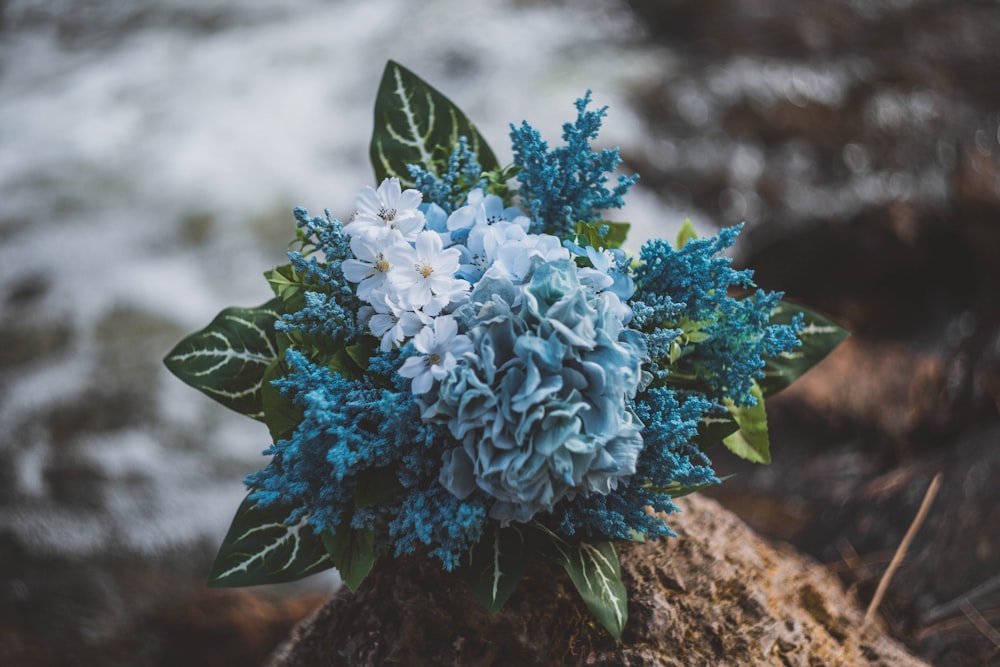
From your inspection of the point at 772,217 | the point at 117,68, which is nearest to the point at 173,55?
the point at 117,68

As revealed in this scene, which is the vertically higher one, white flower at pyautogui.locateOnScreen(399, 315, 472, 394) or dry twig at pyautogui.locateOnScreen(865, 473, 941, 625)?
white flower at pyautogui.locateOnScreen(399, 315, 472, 394)

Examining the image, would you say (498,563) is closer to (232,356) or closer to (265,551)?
(265,551)

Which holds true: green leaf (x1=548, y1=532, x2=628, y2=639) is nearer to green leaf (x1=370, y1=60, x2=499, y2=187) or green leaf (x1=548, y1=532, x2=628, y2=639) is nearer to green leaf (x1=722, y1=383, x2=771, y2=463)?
green leaf (x1=722, y1=383, x2=771, y2=463)

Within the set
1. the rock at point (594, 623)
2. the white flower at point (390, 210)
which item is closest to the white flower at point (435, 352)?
the white flower at point (390, 210)

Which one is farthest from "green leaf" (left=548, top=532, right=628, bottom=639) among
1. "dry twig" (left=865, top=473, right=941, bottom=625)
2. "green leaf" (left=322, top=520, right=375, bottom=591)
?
"dry twig" (left=865, top=473, right=941, bottom=625)

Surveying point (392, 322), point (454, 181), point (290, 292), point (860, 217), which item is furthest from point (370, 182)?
point (392, 322)

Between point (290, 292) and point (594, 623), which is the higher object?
point (290, 292)
